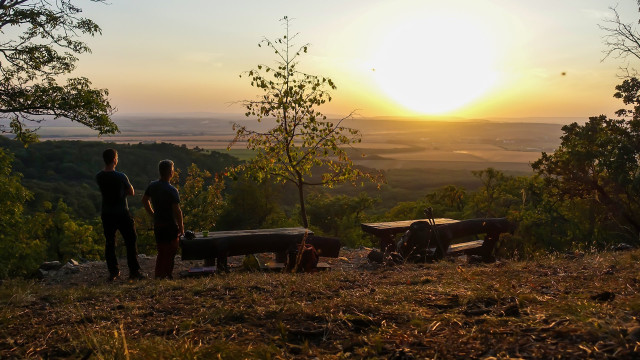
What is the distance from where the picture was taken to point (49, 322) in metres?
4.56

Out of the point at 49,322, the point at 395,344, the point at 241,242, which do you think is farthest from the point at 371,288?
the point at 241,242

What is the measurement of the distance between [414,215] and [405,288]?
2404 cm

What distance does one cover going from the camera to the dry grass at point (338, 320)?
3.22 meters

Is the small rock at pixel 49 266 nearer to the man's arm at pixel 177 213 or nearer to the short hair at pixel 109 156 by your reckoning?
the short hair at pixel 109 156

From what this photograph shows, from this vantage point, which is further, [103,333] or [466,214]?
[466,214]

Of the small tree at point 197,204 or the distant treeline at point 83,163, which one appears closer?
the small tree at point 197,204

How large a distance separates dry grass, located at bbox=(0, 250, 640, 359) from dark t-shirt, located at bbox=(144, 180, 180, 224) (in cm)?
248

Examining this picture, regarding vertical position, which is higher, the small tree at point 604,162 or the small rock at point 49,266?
the small tree at point 604,162

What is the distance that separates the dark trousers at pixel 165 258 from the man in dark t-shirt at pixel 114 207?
38 cm

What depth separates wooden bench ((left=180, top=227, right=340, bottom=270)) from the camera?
9.21m

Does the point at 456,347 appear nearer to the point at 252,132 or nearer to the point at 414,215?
the point at 252,132

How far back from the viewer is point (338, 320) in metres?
4.02

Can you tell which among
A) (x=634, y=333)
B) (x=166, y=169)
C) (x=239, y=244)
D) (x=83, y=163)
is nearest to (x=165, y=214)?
(x=166, y=169)

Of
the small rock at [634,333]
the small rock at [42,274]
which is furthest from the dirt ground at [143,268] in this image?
the small rock at [634,333]
